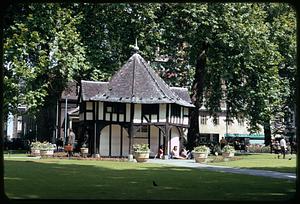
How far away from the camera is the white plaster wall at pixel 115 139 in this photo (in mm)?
36781

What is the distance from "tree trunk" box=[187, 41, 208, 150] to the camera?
4106cm

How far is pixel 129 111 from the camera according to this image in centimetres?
3666

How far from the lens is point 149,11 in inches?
1540

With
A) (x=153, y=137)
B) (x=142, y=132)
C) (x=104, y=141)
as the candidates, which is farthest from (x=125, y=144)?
(x=153, y=137)

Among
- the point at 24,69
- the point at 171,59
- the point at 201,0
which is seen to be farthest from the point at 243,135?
the point at 201,0

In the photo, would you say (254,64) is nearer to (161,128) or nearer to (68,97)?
(161,128)

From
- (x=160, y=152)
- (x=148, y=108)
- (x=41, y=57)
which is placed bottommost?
(x=160, y=152)

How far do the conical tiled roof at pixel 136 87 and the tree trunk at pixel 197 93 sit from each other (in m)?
2.77

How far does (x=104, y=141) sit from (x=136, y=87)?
14.9 ft

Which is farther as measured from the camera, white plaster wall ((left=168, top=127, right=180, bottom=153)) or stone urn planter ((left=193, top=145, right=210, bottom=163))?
white plaster wall ((left=168, top=127, right=180, bottom=153))

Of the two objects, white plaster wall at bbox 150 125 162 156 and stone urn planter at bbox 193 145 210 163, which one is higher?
white plaster wall at bbox 150 125 162 156

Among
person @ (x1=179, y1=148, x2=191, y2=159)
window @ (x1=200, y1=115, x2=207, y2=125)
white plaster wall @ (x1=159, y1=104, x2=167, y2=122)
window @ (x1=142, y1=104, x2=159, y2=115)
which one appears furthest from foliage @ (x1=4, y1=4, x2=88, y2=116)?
window @ (x1=200, y1=115, x2=207, y2=125)

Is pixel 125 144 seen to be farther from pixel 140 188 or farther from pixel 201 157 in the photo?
pixel 140 188

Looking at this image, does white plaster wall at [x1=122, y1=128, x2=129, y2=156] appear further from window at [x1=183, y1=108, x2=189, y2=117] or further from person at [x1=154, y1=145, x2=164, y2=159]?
window at [x1=183, y1=108, x2=189, y2=117]
